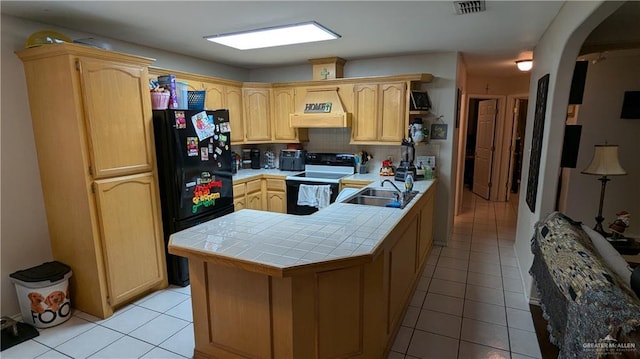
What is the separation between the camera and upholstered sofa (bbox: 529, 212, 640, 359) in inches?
51.7

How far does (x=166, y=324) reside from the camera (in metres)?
2.60

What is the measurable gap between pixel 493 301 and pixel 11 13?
442 centimetres

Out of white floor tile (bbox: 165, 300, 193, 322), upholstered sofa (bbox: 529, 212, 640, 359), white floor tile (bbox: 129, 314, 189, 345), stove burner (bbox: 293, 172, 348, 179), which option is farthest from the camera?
stove burner (bbox: 293, 172, 348, 179)

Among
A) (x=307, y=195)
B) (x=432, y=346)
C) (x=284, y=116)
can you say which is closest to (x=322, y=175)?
(x=307, y=195)

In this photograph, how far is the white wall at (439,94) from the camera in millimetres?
3941

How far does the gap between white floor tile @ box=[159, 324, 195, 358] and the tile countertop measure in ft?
2.85

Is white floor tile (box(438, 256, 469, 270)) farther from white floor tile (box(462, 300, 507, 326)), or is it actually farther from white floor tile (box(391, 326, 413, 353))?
white floor tile (box(391, 326, 413, 353))

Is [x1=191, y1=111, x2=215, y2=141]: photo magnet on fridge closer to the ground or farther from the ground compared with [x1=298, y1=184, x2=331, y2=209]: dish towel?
farther from the ground

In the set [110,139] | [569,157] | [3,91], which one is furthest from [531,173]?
[3,91]

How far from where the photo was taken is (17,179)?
2584 millimetres

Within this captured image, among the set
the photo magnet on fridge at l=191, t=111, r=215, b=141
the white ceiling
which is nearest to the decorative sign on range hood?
the white ceiling

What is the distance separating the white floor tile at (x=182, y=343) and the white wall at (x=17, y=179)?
138cm

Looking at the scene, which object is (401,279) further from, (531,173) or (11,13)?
(11,13)

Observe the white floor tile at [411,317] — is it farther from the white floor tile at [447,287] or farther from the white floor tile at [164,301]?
the white floor tile at [164,301]
